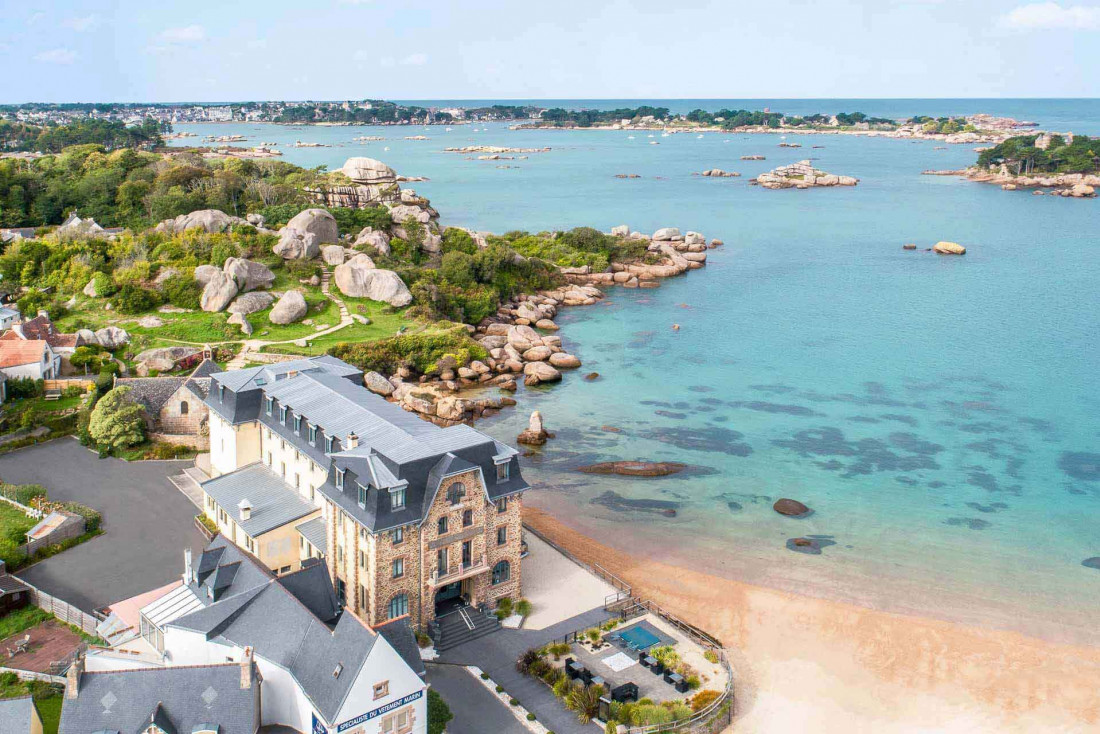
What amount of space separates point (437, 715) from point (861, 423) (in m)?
38.8

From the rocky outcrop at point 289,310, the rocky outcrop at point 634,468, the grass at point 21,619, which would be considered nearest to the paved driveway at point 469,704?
the grass at point 21,619

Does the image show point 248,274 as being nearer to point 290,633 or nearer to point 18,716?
point 290,633

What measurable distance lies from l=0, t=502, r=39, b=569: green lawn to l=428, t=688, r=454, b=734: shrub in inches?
756

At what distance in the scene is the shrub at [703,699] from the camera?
90.7 ft

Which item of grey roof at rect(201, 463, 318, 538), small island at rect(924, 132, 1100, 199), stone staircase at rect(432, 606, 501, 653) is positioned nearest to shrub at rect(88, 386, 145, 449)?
grey roof at rect(201, 463, 318, 538)

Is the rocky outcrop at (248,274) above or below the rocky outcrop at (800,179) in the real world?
below

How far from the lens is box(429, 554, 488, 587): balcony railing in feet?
101

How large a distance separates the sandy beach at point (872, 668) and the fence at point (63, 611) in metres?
20.4

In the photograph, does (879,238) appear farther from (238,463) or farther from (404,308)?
(238,463)

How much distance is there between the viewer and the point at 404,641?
83.5 feet

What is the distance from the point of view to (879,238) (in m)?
119

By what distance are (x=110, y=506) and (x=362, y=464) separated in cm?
1660

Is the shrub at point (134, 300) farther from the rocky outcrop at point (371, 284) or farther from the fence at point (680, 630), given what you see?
the fence at point (680, 630)

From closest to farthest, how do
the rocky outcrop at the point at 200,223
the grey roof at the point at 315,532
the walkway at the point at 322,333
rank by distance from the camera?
the grey roof at the point at 315,532
the walkway at the point at 322,333
the rocky outcrop at the point at 200,223
